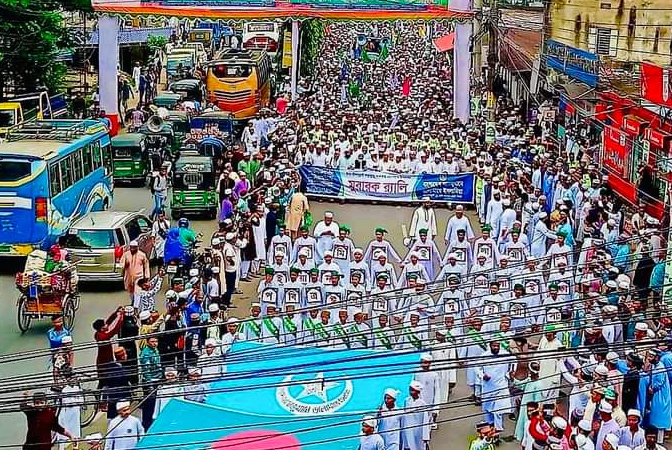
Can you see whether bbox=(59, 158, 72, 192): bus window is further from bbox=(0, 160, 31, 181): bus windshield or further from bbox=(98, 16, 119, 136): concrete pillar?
bbox=(98, 16, 119, 136): concrete pillar

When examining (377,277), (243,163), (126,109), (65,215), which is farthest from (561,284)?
(126,109)

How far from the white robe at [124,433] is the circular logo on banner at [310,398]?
5.11 feet

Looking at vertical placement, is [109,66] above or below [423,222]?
above

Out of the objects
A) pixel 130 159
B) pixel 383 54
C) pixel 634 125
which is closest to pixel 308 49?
pixel 383 54

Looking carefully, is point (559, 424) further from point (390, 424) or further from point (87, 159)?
point (87, 159)

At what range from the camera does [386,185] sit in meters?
23.1

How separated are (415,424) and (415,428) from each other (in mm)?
102

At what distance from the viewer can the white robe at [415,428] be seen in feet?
35.3

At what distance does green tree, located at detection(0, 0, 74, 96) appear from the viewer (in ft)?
88.1

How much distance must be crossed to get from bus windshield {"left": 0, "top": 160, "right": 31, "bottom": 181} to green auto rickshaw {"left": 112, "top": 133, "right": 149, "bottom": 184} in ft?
24.5

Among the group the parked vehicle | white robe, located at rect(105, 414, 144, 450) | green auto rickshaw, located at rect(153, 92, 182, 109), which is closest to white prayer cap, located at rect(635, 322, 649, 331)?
white robe, located at rect(105, 414, 144, 450)

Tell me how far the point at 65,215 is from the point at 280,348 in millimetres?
8868

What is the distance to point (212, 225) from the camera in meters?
21.9

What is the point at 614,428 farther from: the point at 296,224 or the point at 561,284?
the point at 296,224
